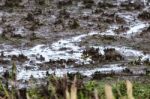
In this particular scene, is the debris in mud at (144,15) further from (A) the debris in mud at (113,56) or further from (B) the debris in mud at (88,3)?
(A) the debris in mud at (113,56)

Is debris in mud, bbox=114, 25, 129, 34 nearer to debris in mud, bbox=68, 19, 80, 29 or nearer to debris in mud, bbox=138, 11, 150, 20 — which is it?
debris in mud, bbox=68, 19, 80, 29

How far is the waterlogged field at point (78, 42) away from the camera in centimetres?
1238

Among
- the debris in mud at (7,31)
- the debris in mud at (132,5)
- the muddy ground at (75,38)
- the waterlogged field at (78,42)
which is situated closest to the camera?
the waterlogged field at (78,42)

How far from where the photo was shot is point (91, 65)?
13766 millimetres

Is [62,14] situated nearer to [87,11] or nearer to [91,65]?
[87,11]

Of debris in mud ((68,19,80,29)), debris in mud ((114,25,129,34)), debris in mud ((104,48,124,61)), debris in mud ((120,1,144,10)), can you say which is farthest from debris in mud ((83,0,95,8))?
debris in mud ((104,48,124,61))

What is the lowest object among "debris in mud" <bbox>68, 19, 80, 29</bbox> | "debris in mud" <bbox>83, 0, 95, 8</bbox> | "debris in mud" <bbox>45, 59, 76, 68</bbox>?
"debris in mud" <bbox>83, 0, 95, 8</bbox>

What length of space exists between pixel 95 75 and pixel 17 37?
548 centimetres

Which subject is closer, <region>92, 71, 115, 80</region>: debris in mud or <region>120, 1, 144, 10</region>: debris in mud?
<region>92, 71, 115, 80</region>: debris in mud

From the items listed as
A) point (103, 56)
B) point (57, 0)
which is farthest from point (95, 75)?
point (57, 0)

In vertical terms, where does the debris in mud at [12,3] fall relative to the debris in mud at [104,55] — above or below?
below

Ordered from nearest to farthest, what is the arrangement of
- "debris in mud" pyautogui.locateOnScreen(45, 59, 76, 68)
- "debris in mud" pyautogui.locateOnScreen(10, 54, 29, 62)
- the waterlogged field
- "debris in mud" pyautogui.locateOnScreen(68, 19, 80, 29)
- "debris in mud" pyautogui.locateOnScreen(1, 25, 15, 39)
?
the waterlogged field → "debris in mud" pyautogui.locateOnScreen(45, 59, 76, 68) → "debris in mud" pyautogui.locateOnScreen(10, 54, 29, 62) → "debris in mud" pyautogui.locateOnScreen(1, 25, 15, 39) → "debris in mud" pyautogui.locateOnScreen(68, 19, 80, 29)

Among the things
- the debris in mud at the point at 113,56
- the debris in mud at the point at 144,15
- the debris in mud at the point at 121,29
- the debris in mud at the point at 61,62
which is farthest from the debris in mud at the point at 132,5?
the debris in mud at the point at 61,62

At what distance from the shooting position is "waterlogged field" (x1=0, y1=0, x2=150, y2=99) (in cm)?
1238
